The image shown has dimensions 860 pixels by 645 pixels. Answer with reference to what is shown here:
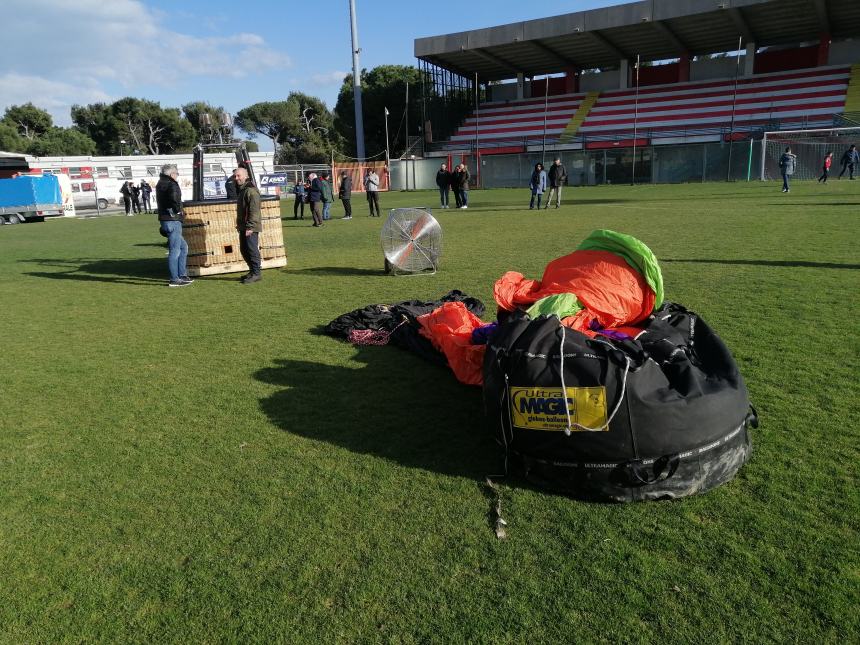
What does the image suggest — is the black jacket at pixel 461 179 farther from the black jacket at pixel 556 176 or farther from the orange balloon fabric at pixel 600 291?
the orange balloon fabric at pixel 600 291

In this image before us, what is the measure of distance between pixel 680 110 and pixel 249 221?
130 ft

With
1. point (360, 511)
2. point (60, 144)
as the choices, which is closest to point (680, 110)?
point (360, 511)

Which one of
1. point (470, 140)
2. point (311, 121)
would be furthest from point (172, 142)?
point (470, 140)

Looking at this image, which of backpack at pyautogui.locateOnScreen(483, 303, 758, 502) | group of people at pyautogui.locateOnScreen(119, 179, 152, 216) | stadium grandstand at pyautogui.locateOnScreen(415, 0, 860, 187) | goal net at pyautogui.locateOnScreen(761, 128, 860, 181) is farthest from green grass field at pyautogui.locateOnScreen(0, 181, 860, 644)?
stadium grandstand at pyautogui.locateOnScreen(415, 0, 860, 187)

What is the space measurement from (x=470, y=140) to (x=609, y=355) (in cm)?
4638

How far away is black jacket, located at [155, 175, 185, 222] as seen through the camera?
877 cm

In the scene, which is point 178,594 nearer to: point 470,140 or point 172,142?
point 470,140

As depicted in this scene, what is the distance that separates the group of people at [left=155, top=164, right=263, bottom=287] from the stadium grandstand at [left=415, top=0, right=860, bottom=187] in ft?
102

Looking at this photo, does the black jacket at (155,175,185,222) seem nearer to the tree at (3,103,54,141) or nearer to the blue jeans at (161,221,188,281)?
the blue jeans at (161,221,188,281)

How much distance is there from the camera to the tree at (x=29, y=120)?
62.2m

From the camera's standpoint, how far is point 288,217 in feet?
76.8

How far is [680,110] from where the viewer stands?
41.2m

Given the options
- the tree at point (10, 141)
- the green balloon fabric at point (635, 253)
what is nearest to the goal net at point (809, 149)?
the green balloon fabric at point (635, 253)

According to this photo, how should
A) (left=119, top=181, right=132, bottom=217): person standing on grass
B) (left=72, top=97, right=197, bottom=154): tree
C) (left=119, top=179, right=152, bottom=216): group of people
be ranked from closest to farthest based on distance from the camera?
(left=119, top=181, right=132, bottom=217): person standing on grass
(left=119, top=179, right=152, bottom=216): group of people
(left=72, top=97, right=197, bottom=154): tree
